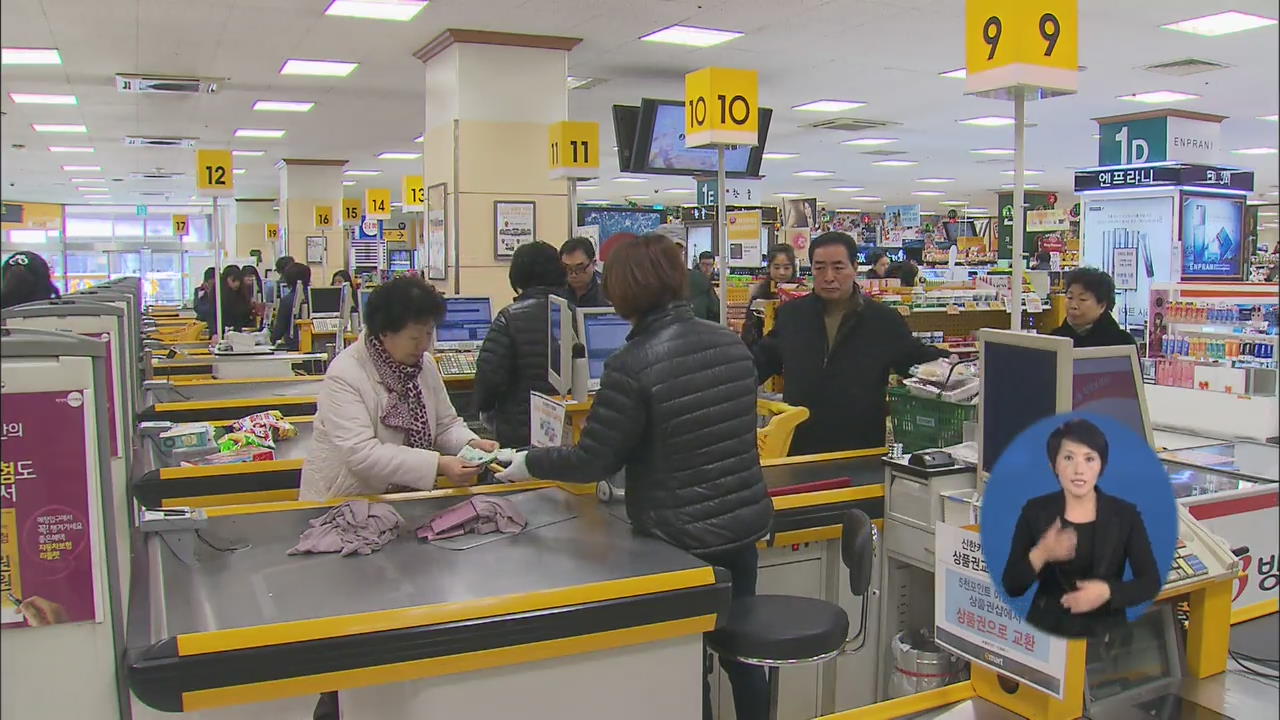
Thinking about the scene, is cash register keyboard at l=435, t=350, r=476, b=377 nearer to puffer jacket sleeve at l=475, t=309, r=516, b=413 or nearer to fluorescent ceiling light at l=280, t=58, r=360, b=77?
puffer jacket sleeve at l=475, t=309, r=516, b=413

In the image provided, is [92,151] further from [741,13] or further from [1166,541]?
[1166,541]

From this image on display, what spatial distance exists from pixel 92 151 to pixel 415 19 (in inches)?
430

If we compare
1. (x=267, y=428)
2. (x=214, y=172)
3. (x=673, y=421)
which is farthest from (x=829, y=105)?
(x=673, y=421)

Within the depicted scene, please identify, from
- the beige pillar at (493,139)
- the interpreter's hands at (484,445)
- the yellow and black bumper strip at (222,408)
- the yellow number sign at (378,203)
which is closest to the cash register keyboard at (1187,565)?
the interpreter's hands at (484,445)

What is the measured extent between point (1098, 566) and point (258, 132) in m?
15.4

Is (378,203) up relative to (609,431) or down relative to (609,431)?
up

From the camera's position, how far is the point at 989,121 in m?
13.4

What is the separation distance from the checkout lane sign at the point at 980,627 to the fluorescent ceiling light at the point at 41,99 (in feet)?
39.5

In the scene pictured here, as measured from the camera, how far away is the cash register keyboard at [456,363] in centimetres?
657

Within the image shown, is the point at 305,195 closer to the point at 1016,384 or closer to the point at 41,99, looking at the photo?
the point at 41,99

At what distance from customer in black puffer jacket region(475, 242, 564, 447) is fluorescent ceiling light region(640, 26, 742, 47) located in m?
4.41

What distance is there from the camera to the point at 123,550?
2.10m

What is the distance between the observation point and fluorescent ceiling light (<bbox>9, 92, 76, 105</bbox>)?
11.1 meters

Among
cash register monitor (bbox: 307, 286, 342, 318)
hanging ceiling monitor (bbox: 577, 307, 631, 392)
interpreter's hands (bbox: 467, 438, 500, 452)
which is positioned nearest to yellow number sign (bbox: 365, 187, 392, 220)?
cash register monitor (bbox: 307, 286, 342, 318)
